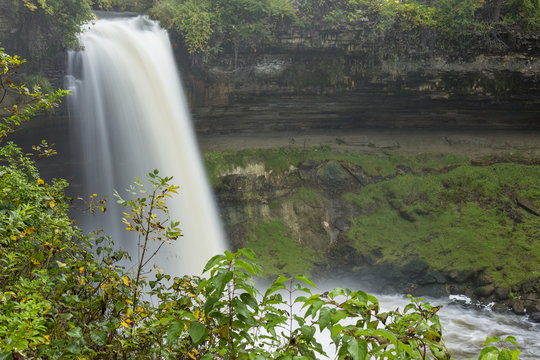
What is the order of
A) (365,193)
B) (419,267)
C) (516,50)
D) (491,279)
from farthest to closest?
1. (365,193)
2. (516,50)
3. (419,267)
4. (491,279)

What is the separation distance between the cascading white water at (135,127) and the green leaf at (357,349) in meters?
11.8

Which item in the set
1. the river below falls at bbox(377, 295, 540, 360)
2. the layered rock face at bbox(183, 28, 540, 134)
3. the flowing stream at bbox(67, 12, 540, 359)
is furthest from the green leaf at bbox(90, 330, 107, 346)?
the layered rock face at bbox(183, 28, 540, 134)

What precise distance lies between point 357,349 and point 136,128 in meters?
13.0

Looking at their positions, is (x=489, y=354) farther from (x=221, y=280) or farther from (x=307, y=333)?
(x=221, y=280)

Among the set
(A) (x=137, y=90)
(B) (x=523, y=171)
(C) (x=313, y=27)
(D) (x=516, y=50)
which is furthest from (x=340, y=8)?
(B) (x=523, y=171)

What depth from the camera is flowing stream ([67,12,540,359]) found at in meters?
12.4

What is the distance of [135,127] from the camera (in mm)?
13172

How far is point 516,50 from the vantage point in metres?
14.3

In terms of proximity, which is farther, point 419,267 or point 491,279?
point 419,267

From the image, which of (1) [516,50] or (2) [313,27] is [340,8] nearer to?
(2) [313,27]

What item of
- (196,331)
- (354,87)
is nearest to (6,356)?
(196,331)

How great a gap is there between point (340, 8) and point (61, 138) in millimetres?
11235

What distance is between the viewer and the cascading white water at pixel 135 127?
491 inches

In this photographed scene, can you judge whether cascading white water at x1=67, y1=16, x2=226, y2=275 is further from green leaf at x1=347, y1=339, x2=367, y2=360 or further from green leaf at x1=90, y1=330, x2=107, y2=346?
green leaf at x1=347, y1=339, x2=367, y2=360
